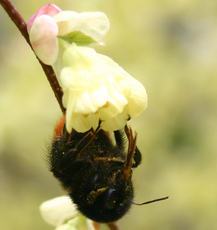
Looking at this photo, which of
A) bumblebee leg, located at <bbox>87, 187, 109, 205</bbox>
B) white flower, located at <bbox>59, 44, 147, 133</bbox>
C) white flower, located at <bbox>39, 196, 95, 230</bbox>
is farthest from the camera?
white flower, located at <bbox>39, 196, 95, 230</bbox>

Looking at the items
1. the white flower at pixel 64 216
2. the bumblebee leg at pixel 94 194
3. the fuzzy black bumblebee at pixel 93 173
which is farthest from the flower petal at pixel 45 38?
the white flower at pixel 64 216

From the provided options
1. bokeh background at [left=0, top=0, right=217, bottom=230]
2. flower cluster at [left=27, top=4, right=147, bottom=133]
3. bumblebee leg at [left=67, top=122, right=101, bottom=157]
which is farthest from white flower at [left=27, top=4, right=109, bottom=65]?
bokeh background at [left=0, top=0, right=217, bottom=230]

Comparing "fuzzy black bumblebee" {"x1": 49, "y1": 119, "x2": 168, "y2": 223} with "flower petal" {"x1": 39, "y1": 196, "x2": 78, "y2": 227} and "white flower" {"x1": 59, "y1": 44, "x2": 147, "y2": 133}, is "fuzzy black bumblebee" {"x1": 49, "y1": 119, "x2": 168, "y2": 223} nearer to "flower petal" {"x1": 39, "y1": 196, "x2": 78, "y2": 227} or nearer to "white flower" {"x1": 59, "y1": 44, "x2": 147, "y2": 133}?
"white flower" {"x1": 59, "y1": 44, "x2": 147, "y2": 133}

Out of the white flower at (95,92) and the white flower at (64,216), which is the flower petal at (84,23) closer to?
the white flower at (95,92)

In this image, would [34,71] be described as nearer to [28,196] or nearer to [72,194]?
[28,196]

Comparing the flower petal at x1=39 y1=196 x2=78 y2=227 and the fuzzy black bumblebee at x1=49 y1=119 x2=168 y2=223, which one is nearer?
the fuzzy black bumblebee at x1=49 y1=119 x2=168 y2=223

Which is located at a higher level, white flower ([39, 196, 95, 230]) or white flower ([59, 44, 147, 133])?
white flower ([59, 44, 147, 133])
